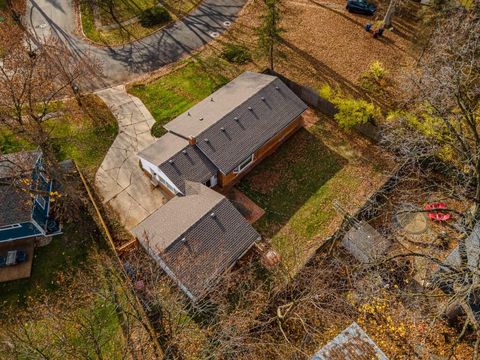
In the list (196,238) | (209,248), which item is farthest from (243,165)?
(209,248)

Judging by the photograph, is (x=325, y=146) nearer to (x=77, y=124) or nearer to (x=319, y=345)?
(x=319, y=345)

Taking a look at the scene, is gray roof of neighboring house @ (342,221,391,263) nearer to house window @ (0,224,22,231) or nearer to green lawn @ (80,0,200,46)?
house window @ (0,224,22,231)

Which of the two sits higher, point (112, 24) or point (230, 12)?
point (230, 12)

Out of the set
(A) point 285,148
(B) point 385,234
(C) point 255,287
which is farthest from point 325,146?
(C) point 255,287

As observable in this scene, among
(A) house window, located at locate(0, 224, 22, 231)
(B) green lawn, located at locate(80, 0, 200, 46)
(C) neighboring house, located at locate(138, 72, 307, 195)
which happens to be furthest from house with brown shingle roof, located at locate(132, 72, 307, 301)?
(B) green lawn, located at locate(80, 0, 200, 46)

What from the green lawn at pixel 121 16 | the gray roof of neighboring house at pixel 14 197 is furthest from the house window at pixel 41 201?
the green lawn at pixel 121 16
